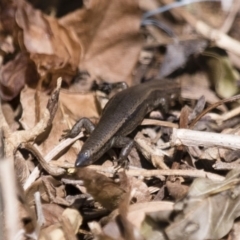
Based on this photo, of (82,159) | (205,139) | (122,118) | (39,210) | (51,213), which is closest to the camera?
(39,210)

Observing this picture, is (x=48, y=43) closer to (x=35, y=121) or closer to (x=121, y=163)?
(x=35, y=121)

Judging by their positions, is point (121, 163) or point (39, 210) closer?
point (39, 210)

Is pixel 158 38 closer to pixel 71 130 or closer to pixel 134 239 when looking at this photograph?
A: pixel 71 130

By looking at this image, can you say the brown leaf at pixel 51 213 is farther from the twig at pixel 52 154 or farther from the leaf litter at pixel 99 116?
the twig at pixel 52 154

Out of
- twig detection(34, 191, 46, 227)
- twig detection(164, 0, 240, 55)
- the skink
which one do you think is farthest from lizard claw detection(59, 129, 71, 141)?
twig detection(164, 0, 240, 55)

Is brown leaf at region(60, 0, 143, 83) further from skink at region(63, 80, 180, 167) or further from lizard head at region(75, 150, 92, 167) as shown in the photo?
lizard head at region(75, 150, 92, 167)

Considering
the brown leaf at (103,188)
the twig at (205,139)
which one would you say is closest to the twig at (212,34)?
the twig at (205,139)

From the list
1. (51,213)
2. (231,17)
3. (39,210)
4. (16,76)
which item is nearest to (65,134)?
(16,76)

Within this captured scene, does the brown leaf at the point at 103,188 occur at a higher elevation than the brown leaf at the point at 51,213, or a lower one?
higher
